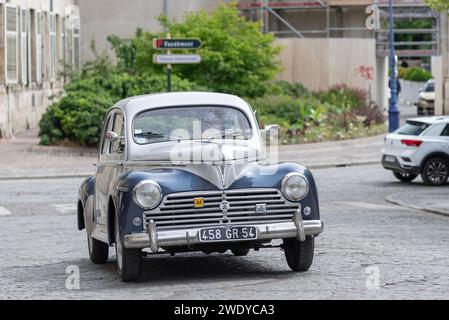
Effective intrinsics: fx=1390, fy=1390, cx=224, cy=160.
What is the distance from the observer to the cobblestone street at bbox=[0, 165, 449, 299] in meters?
11.9

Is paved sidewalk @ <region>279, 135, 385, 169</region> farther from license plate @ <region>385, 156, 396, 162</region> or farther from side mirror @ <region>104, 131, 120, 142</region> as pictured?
side mirror @ <region>104, 131, 120, 142</region>

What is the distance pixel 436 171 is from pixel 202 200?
16001 mm

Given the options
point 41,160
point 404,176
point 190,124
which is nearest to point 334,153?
point 404,176

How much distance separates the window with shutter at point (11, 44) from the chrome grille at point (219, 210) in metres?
28.3

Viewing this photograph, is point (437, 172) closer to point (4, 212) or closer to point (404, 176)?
point (404, 176)

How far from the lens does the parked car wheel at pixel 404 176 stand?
28.9 metres

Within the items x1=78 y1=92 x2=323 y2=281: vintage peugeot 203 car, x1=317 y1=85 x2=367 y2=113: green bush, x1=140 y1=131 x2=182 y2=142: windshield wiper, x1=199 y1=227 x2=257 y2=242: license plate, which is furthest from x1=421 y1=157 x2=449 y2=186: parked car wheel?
x1=317 y1=85 x2=367 y2=113: green bush

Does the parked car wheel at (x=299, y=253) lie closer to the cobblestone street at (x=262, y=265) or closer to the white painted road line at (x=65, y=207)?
the cobblestone street at (x=262, y=265)

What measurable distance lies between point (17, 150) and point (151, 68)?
7.65 metres

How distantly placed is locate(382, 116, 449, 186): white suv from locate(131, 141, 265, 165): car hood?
47.3 feet
